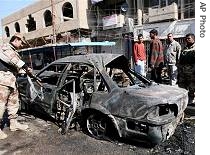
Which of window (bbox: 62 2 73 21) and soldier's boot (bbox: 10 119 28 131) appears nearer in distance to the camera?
soldier's boot (bbox: 10 119 28 131)

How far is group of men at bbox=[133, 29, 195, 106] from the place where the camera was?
6.31m

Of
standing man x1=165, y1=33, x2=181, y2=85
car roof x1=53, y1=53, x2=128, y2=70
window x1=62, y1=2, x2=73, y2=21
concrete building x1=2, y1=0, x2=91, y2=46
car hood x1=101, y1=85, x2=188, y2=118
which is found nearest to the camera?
car hood x1=101, y1=85, x2=188, y2=118

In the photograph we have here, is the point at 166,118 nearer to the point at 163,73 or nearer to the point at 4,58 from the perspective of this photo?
the point at 4,58

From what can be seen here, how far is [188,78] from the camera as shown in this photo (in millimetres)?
6367

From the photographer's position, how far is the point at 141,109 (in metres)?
3.94

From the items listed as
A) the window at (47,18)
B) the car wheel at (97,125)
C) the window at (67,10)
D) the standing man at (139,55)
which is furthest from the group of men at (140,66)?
the window at (47,18)

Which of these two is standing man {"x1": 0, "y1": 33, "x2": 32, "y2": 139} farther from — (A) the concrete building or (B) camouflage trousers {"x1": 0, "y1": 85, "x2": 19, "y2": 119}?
(A) the concrete building

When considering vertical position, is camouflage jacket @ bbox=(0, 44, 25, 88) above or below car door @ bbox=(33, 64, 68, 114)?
above

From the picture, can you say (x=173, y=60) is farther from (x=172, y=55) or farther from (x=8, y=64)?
(x=8, y=64)

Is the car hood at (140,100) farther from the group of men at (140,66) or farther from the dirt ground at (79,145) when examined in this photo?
the group of men at (140,66)

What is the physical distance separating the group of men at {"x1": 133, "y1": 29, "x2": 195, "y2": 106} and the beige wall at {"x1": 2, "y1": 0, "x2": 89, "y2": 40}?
17.6 metres

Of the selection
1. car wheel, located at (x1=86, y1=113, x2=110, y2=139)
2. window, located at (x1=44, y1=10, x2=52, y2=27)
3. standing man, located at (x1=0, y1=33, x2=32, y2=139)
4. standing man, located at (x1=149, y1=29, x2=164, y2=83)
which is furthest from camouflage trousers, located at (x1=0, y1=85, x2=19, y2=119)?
window, located at (x1=44, y1=10, x2=52, y2=27)

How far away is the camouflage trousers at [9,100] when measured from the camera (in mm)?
5070

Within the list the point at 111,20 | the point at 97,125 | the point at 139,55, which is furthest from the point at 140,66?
the point at 111,20
